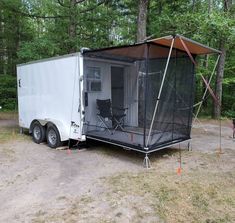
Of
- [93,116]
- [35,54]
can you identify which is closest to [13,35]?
[35,54]

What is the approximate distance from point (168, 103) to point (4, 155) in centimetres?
345

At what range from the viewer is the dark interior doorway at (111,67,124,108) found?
691 cm

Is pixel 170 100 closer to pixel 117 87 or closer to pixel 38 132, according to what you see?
pixel 117 87

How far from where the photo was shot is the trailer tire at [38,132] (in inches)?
255

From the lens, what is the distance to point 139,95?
6746 millimetres

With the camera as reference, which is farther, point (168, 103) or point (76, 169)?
point (168, 103)

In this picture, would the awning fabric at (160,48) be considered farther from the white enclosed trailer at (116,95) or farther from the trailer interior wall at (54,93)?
the trailer interior wall at (54,93)

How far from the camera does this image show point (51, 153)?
5680 millimetres

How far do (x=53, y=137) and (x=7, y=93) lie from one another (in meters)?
8.46

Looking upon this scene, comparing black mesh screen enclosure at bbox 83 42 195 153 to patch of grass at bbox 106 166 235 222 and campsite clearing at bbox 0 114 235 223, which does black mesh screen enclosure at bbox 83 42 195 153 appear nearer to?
campsite clearing at bbox 0 114 235 223

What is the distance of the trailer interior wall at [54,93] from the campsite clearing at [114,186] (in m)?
0.71

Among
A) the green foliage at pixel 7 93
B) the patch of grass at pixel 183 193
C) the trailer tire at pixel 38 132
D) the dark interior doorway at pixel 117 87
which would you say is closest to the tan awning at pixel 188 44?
the dark interior doorway at pixel 117 87

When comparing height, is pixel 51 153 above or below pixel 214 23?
below

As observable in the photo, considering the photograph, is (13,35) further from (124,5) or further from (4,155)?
(4,155)
